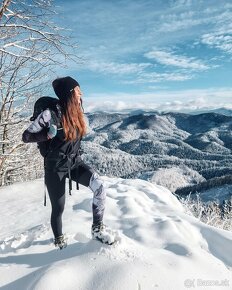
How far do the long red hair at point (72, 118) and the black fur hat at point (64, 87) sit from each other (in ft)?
0.20

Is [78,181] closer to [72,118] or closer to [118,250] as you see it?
[72,118]

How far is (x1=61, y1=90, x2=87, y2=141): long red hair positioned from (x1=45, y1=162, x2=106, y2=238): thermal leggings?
19.6 inches

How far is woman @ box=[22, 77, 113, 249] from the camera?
14.1 ft

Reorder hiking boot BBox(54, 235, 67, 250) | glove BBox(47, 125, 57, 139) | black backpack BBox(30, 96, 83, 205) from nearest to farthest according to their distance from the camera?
glove BBox(47, 125, 57, 139)
black backpack BBox(30, 96, 83, 205)
hiking boot BBox(54, 235, 67, 250)

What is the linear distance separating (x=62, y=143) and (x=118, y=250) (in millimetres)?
1421

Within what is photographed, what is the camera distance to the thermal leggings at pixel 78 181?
4.62 meters

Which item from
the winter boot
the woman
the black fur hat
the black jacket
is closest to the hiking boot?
the woman

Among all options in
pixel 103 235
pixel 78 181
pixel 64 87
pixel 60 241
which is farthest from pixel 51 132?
pixel 60 241

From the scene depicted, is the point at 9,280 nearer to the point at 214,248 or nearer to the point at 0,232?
the point at 0,232

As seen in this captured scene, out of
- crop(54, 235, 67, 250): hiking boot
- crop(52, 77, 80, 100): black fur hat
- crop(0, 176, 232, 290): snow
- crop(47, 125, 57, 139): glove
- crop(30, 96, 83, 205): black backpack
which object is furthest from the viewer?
crop(54, 235, 67, 250): hiking boot

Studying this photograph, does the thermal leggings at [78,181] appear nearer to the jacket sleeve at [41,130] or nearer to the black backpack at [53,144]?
the black backpack at [53,144]

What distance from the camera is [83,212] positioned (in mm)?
6824

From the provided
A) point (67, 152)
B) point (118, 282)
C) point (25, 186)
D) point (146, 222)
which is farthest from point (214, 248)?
point (25, 186)

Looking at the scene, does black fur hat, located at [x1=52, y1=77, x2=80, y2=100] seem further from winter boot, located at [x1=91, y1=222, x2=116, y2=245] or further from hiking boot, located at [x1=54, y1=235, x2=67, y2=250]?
hiking boot, located at [x1=54, y1=235, x2=67, y2=250]
